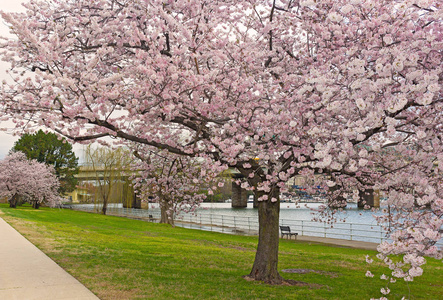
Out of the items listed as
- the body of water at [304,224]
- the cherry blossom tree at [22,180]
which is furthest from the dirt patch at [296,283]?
the cherry blossom tree at [22,180]

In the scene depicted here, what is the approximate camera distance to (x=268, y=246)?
8547 millimetres

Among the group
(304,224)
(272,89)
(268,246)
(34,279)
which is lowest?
(304,224)

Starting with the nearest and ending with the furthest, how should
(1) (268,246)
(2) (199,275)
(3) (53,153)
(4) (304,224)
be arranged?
(1) (268,246), (2) (199,275), (4) (304,224), (3) (53,153)

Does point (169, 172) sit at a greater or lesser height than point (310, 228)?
greater

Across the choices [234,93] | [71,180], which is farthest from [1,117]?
[71,180]

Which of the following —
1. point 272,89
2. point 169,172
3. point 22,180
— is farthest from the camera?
point 22,180

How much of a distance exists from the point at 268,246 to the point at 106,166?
35.9 meters

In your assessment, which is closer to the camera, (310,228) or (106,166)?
(310,228)

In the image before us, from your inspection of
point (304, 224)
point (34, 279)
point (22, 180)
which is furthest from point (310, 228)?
point (22, 180)

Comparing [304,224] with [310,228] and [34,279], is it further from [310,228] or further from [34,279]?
[34,279]

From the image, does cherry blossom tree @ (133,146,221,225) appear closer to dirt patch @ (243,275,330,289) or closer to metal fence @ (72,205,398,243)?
dirt patch @ (243,275,330,289)

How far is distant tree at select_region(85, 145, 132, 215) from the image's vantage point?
1608 inches

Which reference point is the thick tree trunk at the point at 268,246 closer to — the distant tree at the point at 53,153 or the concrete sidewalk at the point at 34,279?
the concrete sidewalk at the point at 34,279

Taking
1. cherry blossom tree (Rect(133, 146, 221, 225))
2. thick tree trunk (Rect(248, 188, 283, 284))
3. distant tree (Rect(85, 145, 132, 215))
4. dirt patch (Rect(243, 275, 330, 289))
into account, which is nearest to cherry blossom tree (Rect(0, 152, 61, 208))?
distant tree (Rect(85, 145, 132, 215))
